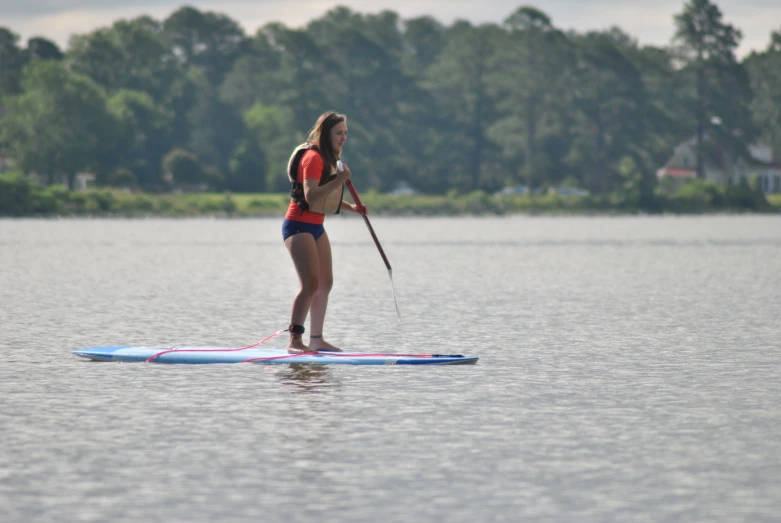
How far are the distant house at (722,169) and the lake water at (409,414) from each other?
334 ft

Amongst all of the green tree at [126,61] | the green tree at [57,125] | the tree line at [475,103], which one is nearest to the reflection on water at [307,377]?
the green tree at [57,125]

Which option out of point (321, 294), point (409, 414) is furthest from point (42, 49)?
point (409, 414)

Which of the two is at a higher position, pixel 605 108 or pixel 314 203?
pixel 605 108

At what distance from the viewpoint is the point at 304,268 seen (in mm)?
12422

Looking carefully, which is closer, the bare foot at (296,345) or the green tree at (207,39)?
the bare foot at (296,345)

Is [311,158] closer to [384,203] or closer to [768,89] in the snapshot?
[384,203]

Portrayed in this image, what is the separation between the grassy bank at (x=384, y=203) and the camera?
85.2 metres

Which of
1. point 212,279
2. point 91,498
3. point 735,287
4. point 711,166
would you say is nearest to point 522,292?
point 735,287

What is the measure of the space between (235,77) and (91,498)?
418 ft

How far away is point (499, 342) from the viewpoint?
574 inches

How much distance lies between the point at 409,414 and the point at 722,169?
371 feet

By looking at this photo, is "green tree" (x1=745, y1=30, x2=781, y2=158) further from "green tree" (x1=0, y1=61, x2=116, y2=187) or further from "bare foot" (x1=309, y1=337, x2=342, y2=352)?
"bare foot" (x1=309, y1=337, x2=342, y2=352)

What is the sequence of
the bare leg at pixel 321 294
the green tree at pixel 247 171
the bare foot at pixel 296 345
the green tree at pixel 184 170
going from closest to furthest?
1. the bare leg at pixel 321 294
2. the bare foot at pixel 296 345
3. the green tree at pixel 184 170
4. the green tree at pixel 247 171

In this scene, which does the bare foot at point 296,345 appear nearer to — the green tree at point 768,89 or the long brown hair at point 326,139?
the long brown hair at point 326,139
